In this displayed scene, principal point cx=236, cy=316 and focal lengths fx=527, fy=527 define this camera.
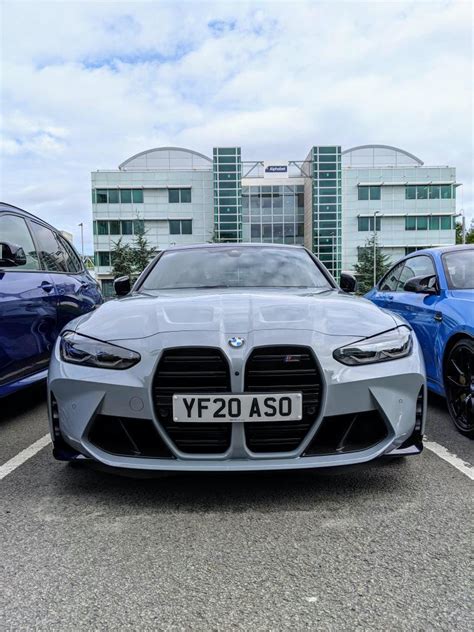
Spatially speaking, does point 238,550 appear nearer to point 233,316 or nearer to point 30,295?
point 233,316

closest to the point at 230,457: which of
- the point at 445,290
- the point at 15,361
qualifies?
the point at 15,361

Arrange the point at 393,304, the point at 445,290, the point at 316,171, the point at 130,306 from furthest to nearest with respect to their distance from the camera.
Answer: the point at 316,171 < the point at 393,304 < the point at 445,290 < the point at 130,306

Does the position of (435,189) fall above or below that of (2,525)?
above

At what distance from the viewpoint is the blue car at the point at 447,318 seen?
143 inches

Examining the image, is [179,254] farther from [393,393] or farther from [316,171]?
[316,171]

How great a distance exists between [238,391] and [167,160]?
189 ft

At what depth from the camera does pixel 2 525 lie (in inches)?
91.3

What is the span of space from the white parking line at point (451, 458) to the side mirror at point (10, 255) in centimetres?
316

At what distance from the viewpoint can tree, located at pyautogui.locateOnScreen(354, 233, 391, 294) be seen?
45938 mm

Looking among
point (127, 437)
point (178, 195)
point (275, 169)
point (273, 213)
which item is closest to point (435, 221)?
point (273, 213)

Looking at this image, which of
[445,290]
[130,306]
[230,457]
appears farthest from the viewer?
[445,290]

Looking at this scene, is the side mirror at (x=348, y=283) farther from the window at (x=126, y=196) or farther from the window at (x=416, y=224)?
the window at (x=416, y=224)

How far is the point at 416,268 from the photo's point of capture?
5.09 metres

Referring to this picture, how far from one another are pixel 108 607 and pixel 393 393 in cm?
147
